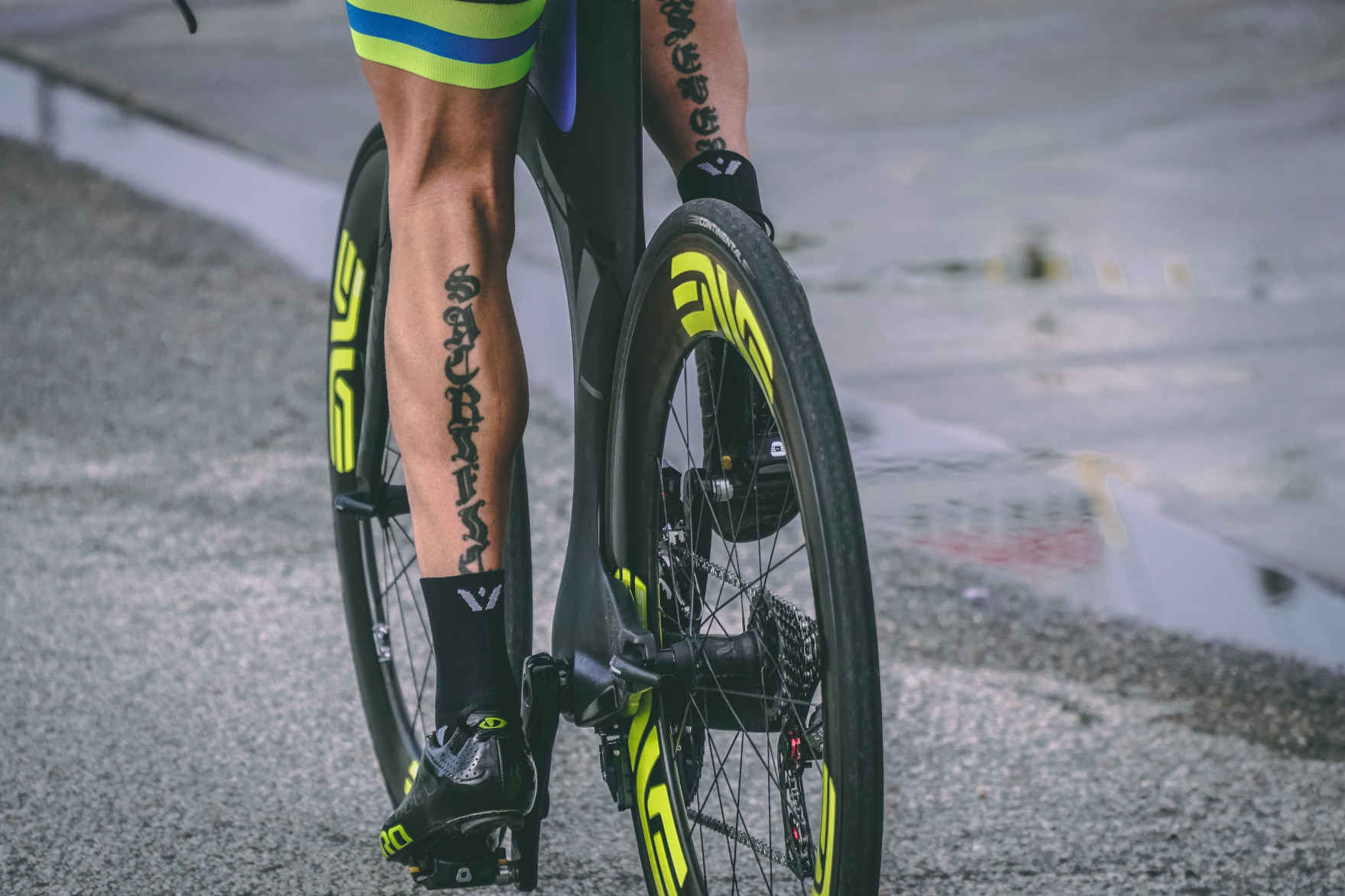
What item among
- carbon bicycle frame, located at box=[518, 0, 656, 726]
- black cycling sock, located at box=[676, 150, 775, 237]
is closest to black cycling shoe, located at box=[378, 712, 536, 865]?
carbon bicycle frame, located at box=[518, 0, 656, 726]

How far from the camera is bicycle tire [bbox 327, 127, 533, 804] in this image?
6.65ft

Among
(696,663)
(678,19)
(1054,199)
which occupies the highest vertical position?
(1054,199)

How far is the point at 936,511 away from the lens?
3859mm

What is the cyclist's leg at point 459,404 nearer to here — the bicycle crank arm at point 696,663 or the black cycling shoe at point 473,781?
the black cycling shoe at point 473,781

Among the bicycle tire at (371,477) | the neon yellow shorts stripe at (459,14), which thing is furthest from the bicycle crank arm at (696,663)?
the neon yellow shorts stripe at (459,14)

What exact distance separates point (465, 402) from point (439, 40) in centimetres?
42

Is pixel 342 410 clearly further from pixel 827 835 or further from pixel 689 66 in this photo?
pixel 827 835

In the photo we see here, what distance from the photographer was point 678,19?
1.85m

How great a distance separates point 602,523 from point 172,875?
922 mm

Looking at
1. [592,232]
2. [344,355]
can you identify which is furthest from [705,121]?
[344,355]

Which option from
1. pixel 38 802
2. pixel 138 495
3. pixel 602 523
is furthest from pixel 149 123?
pixel 602 523

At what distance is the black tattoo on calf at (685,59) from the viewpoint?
1.85m

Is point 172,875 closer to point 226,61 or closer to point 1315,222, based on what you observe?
point 1315,222

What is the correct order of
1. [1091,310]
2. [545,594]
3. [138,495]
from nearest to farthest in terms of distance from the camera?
[545,594] → [138,495] → [1091,310]
